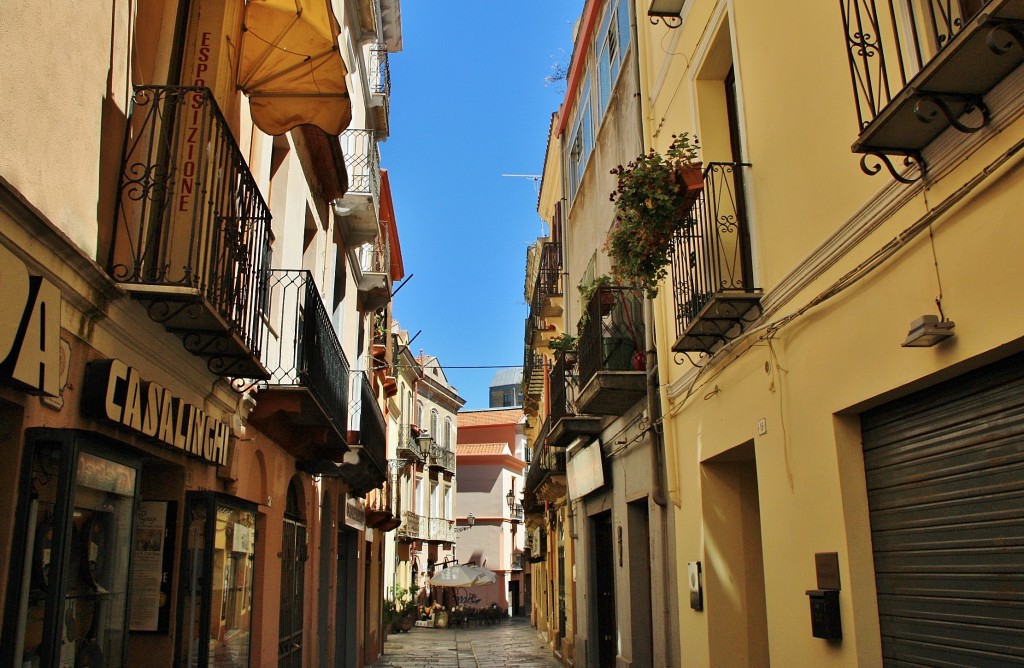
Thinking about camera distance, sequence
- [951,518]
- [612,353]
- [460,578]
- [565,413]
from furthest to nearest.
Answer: [460,578] → [565,413] → [612,353] → [951,518]

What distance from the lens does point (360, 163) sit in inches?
592

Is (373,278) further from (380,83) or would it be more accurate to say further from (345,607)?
(345,607)

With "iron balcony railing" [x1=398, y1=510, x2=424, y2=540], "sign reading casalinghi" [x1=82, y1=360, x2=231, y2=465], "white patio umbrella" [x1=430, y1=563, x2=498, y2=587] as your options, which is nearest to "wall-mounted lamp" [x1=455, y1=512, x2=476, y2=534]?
"iron balcony railing" [x1=398, y1=510, x2=424, y2=540]

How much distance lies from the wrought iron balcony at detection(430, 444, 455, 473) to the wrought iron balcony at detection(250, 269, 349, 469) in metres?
33.2

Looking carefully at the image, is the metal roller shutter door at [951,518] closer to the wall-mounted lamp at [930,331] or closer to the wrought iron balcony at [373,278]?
the wall-mounted lamp at [930,331]

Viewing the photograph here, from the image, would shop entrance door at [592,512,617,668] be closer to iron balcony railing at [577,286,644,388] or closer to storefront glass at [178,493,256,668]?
iron balcony railing at [577,286,644,388]

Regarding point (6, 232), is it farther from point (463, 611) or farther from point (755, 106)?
point (463, 611)

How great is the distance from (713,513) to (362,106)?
Result: 11524mm

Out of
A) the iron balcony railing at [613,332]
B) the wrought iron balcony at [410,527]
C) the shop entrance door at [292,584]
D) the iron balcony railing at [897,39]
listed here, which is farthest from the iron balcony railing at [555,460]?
the wrought iron balcony at [410,527]

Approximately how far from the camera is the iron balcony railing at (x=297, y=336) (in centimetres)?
936

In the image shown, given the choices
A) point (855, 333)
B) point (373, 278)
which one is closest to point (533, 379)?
point (373, 278)

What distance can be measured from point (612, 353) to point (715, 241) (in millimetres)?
3809

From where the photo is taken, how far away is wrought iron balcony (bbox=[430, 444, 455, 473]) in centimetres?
4422

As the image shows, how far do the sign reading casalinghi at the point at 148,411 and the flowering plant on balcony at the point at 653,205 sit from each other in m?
3.97
